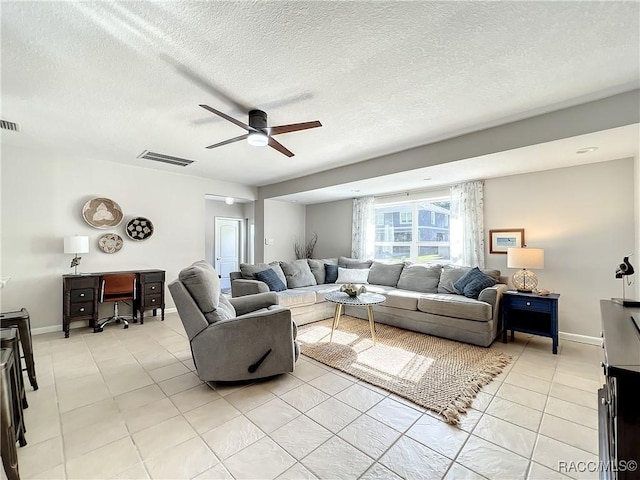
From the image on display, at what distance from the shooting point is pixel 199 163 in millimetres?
4391

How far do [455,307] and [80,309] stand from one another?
5.04 m

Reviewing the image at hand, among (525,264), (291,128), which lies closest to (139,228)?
(291,128)

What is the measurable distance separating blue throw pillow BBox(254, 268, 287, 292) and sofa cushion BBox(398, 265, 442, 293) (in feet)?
6.64

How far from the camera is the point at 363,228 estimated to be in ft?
19.2

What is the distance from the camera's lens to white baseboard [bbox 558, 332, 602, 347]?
342 cm

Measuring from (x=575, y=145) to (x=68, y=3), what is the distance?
163 inches

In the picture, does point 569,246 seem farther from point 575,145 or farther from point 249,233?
point 249,233

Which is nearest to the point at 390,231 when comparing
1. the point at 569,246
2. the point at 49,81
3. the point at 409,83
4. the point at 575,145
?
the point at 569,246

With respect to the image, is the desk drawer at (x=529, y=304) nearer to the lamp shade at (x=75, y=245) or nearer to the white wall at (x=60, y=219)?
the white wall at (x=60, y=219)

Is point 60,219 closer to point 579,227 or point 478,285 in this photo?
point 478,285

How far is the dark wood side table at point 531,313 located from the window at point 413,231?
4.94ft

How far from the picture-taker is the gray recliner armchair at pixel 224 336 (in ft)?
7.64

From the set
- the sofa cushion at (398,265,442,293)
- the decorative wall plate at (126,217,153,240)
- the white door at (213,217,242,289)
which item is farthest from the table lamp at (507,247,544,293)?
the white door at (213,217,242,289)

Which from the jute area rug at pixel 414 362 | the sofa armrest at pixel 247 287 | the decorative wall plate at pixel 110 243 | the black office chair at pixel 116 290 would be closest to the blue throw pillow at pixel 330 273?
the jute area rug at pixel 414 362
